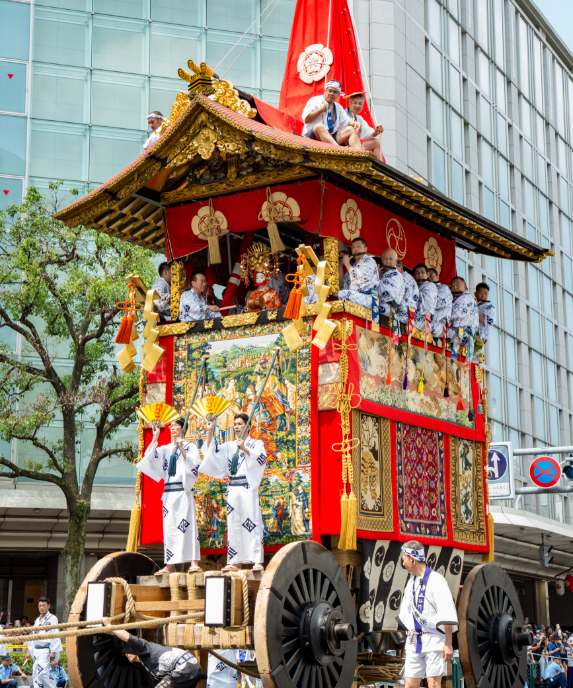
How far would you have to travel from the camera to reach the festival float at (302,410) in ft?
29.0

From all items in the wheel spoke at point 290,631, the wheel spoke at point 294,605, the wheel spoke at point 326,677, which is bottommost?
the wheel spoke at point 326,677

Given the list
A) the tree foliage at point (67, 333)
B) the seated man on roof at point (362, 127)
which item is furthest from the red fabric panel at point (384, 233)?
the tree foliage at point (67, 333)

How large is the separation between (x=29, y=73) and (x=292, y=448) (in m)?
20.7

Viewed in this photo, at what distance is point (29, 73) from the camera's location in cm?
2705

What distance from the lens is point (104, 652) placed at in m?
9.59

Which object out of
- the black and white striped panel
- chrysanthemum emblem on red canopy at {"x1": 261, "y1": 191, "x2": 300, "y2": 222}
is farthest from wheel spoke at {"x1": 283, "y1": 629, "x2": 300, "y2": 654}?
chrysanthemum emblem on red canopy at {"x1": 261, "y1": 191, "x2": 300, "y2": 222}

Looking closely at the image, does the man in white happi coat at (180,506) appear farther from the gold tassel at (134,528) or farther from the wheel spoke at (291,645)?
the wheel spoke at (291,645)

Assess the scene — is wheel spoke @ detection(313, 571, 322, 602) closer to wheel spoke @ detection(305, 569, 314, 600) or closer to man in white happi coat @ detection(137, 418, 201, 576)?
wheel spoke @ detection(305, 569, 314, 600)

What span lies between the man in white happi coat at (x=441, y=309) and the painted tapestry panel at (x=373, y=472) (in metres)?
1.66

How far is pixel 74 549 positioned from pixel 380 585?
33.3ft

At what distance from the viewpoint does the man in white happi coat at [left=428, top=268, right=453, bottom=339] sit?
11211mm

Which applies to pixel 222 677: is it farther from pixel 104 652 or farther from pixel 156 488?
pixel 156 488

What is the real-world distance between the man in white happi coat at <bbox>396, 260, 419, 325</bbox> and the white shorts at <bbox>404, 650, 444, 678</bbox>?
357 centimetres

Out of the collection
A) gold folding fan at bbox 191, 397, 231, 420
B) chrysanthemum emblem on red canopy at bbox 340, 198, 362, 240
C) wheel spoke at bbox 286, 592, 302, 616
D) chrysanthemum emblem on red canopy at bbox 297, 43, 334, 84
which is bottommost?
wheel spoke at bbox 286, 592, 302, 616
